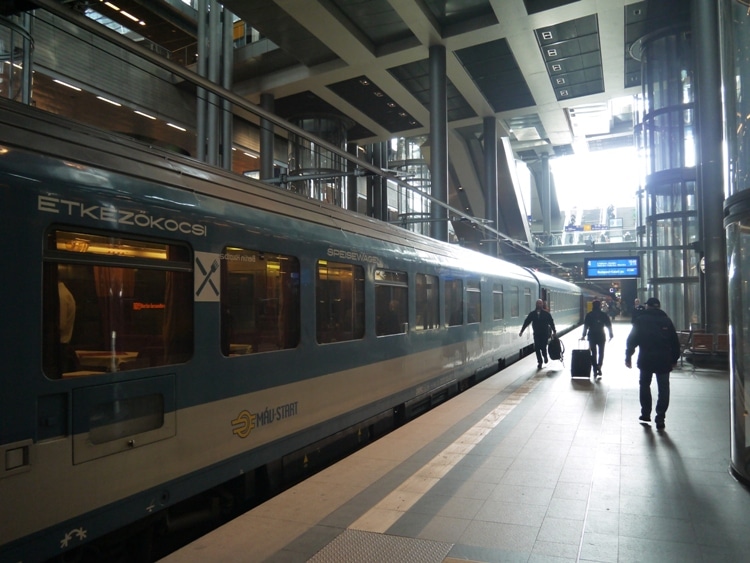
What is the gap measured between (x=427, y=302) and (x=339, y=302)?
116 inches

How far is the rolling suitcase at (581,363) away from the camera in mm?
11297

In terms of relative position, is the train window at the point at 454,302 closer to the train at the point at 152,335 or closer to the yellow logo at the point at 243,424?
the train at the point at 152,335

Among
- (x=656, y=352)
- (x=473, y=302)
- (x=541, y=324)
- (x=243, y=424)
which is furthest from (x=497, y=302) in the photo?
(x=243, y=424)

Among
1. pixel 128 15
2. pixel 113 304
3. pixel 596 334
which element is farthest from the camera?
pixel 128 15

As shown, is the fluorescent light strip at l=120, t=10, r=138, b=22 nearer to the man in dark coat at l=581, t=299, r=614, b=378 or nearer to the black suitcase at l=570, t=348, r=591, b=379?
the man in dark coat at l=581, t=299, r=614, b=378

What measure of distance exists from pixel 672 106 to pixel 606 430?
13881 mm

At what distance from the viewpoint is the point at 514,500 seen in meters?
4.46

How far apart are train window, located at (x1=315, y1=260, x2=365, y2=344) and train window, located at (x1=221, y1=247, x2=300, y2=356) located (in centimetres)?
44

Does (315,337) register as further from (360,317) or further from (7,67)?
(7,67)

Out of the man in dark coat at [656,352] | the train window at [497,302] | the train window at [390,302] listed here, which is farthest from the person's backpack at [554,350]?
the train window at [390,302]

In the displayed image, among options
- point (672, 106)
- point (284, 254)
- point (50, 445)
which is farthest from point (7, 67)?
point (672, 106)

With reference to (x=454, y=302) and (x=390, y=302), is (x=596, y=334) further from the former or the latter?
(x=390, y=302)

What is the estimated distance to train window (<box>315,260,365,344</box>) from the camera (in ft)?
18.7

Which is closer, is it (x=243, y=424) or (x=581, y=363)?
(x=243, y=424)
